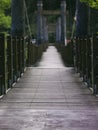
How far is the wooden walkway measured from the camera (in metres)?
8.99

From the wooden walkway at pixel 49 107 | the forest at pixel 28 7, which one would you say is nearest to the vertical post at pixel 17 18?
the wooden walkway at pixel 49 107

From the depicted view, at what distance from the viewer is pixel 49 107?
1132 cm

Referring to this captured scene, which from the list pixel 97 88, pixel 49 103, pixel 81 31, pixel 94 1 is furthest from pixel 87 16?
pixel 49 103

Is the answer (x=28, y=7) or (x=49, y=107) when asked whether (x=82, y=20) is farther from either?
(x=28, y=7)

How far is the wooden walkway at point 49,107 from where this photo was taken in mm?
8992

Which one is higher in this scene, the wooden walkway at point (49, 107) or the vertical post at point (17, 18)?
the vertical post at point (17, 18)

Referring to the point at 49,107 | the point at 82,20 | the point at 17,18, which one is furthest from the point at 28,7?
the point at 49,107

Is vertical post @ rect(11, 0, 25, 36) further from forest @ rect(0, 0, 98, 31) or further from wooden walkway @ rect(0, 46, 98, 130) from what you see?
forest @ rect(0, 0, 98, 31)

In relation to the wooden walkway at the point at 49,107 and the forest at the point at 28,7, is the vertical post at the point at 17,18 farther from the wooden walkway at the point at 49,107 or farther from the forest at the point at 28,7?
the forest at the point at 28,7

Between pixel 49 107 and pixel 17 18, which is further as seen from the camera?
pixel 17 18

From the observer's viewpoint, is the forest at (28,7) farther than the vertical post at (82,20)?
Yes

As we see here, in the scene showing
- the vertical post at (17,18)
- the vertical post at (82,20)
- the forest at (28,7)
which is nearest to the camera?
the vertical post at (17,18)

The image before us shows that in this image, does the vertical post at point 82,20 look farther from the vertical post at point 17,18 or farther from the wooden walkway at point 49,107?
the wooden walkway at point 49,107

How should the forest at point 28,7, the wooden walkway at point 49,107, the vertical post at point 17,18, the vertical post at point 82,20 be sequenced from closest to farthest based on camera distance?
the wooden walkway at point 49,107 < the vertical post at point 17,18 < the vertical post at point 82,20 < the forest at point 28,7
